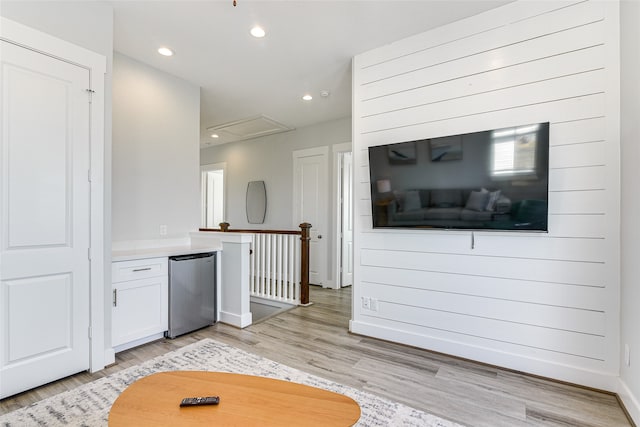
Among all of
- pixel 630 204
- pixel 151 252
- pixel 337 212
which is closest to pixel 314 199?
pixel 337 212

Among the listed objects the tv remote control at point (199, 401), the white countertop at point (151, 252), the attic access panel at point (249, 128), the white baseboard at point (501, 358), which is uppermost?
the attic access panel at point (249, 128)

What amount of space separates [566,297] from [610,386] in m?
0.62

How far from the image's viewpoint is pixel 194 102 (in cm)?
388

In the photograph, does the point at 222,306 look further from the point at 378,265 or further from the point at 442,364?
the point at 442,364

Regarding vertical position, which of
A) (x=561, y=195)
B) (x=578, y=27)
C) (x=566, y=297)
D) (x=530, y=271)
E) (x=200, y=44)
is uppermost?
(x=200, y=44)

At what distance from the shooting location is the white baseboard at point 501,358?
214 centimetres

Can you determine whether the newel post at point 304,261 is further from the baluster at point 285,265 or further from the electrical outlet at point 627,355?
the electrical outlet at point 627,355

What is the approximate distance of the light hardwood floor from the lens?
1.91 meters

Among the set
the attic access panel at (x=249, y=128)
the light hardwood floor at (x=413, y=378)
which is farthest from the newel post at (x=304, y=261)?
the attic access panel at (x=249, y=128)

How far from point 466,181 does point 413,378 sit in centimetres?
159

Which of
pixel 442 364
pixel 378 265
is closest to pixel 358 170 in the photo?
pixel 378 265

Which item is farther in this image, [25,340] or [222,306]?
[222,306]

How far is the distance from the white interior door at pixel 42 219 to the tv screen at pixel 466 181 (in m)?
2.46

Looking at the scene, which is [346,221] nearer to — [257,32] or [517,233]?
[517,233]
